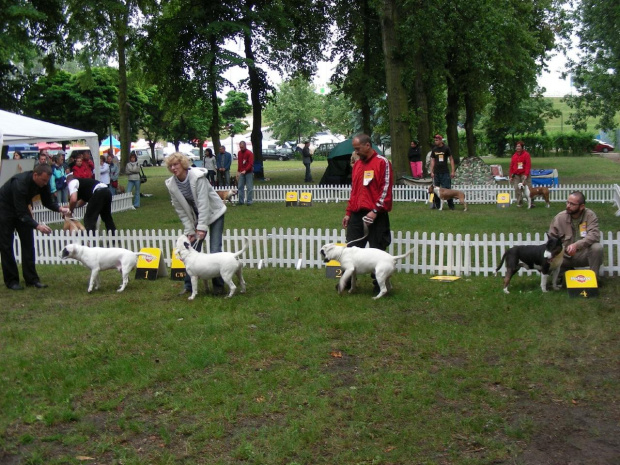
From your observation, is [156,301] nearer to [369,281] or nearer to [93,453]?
[369,281]

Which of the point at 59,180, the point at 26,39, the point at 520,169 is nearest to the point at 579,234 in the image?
the point at 520,169

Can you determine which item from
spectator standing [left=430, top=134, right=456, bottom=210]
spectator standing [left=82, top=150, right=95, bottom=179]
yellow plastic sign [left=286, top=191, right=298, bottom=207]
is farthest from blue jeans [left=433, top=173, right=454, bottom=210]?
spectator standing [left=82, top=150, right=95, bottom=179]

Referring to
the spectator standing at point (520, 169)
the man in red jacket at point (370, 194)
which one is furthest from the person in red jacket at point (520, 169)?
the man in red jacket at point (370, 194)

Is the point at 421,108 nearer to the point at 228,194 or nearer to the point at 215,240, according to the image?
the point at 228,194

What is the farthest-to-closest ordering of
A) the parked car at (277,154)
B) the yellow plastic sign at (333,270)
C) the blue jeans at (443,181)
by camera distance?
the parked car at (277,154) < the blue jeans at (443,181) < the yellow plastic sign at (333,270)

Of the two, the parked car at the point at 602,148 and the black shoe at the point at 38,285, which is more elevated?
the parked car at the point at 602,148

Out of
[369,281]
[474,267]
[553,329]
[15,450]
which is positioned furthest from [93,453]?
[474,267]

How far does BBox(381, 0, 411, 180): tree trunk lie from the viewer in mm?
22453

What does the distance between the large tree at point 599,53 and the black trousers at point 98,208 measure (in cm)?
1194

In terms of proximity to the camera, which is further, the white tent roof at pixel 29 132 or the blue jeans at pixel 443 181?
the blue jeans at pixel 443 181

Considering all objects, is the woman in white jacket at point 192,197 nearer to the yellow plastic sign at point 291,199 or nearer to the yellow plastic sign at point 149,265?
the yellow plastic sign at point 149,265

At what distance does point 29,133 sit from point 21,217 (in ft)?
25.7

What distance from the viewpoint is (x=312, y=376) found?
5.89 meters

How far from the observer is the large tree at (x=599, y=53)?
1808cm
